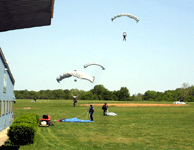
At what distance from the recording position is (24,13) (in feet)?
27.0

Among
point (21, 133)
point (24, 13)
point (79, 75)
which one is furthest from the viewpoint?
point (79, 75)

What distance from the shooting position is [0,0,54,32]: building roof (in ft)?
24.1

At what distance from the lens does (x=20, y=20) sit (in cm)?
891

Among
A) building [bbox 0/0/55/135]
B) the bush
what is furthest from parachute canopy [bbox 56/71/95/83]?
building [bbox 0/0/55/135]

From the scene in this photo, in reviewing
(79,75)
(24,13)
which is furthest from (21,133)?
(79,75)

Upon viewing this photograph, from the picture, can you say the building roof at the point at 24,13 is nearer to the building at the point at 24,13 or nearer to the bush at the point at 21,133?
the building at the point at 24,13

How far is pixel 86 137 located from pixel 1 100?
6708 mm

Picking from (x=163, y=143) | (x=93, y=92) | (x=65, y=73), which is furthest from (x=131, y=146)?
(x=93, y=92)

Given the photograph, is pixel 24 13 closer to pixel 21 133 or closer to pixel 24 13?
pixel 24 13

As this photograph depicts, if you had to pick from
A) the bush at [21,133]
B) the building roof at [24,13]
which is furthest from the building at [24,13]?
the bush at [21,133]

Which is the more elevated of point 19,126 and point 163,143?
point 19,126

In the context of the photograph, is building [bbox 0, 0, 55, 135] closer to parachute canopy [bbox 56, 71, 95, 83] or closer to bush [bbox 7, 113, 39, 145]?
bush [bbox 7, 113, 39, 145]

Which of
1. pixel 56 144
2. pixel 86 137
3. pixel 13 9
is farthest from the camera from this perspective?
pixel 86 137

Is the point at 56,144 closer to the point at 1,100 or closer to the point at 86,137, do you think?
the point at 86,137
